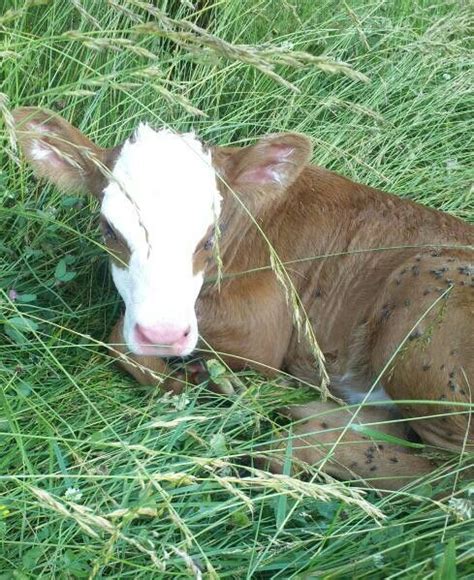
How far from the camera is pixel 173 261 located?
3.34 metres

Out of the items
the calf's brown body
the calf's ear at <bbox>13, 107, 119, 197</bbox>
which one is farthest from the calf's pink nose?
the calf's ear at <bbox>13, 107, 119, 197</bbox>

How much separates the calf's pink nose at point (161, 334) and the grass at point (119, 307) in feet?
0.98

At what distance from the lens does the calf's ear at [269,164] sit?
3762 millimetres

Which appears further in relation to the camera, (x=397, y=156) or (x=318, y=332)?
(x=397, y=156)

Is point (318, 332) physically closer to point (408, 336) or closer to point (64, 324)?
point (408, 336)

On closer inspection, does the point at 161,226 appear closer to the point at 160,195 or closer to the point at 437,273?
the point at 160,195

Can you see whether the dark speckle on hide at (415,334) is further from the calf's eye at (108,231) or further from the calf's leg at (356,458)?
the calf's eye at (108,231)

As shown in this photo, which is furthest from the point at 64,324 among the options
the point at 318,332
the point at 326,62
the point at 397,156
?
the point at 397,156

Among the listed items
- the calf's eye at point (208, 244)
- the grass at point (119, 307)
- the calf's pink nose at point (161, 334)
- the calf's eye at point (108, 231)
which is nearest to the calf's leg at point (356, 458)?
the grass at point (119, 307)

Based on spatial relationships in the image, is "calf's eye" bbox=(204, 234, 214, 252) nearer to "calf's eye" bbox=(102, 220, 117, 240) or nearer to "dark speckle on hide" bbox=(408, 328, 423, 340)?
"calf's eye" bbox=(102, 220, 117, 240)

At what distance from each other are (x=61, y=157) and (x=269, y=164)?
3.05 ft

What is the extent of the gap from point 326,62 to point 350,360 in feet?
5.51

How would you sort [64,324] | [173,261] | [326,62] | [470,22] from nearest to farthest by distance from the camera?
[326,62], [173,261], [64,324], [470,22]

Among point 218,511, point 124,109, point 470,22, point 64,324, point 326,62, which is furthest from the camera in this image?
point 470,22
